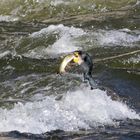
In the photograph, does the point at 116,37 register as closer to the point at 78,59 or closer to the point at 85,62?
the point at 85,62

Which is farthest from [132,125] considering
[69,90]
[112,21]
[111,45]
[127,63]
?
[112,21]

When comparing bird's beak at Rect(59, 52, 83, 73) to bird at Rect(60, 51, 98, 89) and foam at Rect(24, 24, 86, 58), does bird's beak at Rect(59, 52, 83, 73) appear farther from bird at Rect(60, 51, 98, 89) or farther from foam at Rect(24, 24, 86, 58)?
foam at Rect(24, 24, 86, 58)

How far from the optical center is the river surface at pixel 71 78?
8094 millimetres

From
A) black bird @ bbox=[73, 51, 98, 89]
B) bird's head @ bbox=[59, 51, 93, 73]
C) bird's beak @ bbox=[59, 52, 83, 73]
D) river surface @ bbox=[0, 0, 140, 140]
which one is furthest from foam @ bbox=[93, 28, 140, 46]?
bird's beak @ bbox=[59, 52, 83, 73]

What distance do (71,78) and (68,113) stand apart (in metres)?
2.93

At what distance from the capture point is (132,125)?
8469 mm

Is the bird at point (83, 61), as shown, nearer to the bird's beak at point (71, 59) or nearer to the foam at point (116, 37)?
the bird's beak at point (71, 59)

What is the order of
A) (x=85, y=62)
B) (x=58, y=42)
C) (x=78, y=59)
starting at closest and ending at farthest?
1. (x=78, y=59)
2. (x=85, y=62)
3. (x=58, y=42)

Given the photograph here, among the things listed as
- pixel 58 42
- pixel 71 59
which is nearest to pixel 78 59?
pixel 71 59

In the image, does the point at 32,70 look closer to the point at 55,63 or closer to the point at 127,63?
the point at 55,63

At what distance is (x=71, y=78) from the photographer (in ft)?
38.0

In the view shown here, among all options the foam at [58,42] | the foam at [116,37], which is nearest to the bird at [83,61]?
the foam at [58,42]

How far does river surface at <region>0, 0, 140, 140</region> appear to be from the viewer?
26.6ft

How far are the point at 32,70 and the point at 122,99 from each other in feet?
9.67
